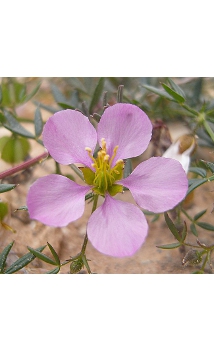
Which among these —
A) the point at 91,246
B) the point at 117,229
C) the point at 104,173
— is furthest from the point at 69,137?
the point at 91,246

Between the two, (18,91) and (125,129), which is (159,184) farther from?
(18,91)

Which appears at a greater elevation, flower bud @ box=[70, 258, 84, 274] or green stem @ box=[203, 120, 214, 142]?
green stem @ box=[203, 120, 214, 142]

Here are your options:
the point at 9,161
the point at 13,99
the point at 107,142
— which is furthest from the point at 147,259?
the point at 13,99

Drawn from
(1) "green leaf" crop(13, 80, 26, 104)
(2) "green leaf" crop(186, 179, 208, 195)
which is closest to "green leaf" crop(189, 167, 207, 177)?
(2) "green leaf" crop(186, 179, 208, 195)

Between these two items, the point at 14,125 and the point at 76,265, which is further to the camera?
the point at 14,125

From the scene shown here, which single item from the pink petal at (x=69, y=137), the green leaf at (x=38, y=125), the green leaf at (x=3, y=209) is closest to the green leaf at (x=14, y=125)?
the green leaf at (x=38, y=125)

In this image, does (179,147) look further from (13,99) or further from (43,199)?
(13,99)

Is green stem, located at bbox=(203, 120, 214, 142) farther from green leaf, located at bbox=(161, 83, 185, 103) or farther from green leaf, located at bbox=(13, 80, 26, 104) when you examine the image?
green leaf, located at bbox=(13, 80, 26, 104)
